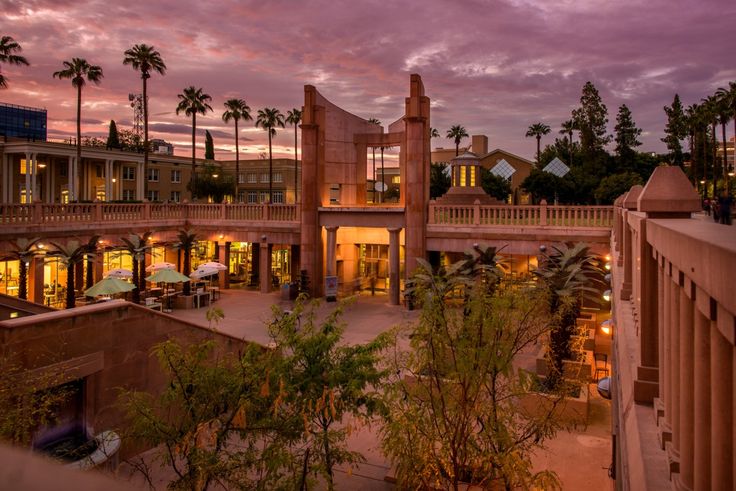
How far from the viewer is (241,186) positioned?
91.4m

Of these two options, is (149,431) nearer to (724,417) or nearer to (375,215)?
(724,417)

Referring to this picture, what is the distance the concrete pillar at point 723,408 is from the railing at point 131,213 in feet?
99.7

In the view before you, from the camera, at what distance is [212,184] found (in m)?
79.0

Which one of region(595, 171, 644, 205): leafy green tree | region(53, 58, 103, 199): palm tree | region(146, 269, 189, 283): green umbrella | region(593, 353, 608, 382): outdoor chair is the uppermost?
region(53, 58, 103, 199): palm tree

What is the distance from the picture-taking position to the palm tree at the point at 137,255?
2908 cm

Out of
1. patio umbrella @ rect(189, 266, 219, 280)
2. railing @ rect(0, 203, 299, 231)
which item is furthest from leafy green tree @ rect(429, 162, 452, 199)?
patio umbrella @ rect(189, 266, 219, 280)

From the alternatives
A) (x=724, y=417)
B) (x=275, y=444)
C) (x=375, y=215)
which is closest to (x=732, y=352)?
(x=724, y=417)

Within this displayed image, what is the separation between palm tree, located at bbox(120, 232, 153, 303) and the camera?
2908cm

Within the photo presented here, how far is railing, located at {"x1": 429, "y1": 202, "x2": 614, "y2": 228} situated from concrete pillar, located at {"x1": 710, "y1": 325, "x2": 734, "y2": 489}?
27.1 metres

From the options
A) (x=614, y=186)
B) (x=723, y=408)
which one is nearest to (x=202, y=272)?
(x=723, y=408)

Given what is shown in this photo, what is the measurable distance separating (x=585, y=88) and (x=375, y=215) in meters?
60.8

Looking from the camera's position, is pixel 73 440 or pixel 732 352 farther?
pixel 73 440


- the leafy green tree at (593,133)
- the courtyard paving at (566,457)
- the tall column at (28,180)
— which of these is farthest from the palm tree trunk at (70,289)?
the leafy green tree at (593,133)

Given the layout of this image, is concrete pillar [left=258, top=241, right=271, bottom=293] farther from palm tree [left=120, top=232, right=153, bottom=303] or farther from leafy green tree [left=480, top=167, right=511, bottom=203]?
leafy green tree [left=480, top=167, right=511, bottom=203]
